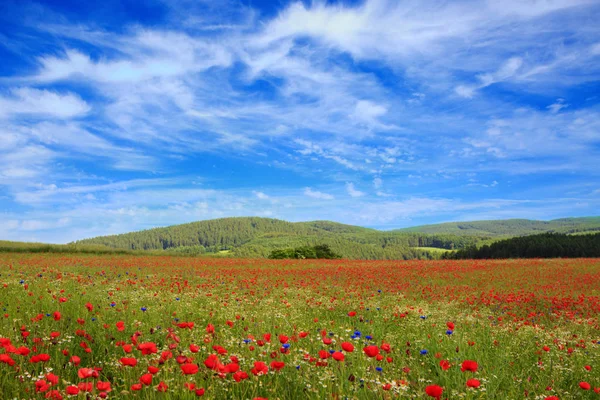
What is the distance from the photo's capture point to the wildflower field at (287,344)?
377 cm

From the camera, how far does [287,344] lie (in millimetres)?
4121

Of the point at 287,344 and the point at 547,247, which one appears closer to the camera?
the point at 287,344

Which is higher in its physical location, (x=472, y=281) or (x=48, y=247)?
(x=48, y=247)

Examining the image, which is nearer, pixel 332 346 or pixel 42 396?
pixel 42 396

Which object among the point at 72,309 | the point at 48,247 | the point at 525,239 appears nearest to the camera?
the point at 72,309

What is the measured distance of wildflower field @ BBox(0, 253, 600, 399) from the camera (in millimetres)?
3773

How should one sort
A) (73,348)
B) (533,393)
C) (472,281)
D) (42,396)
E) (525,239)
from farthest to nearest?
(525,239) → (472,281) → (73,348) → (533,393) → (42,396)

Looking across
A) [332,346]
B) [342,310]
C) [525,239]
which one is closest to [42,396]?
[332,346]

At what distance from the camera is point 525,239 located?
5897 centimetres

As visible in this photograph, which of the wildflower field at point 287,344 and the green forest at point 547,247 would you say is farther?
the green forest at point 547,247

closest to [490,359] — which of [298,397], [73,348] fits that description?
[298,397]

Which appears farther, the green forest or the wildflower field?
the green forest

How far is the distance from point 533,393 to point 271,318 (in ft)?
17.1

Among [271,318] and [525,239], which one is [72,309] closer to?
[271,318]
